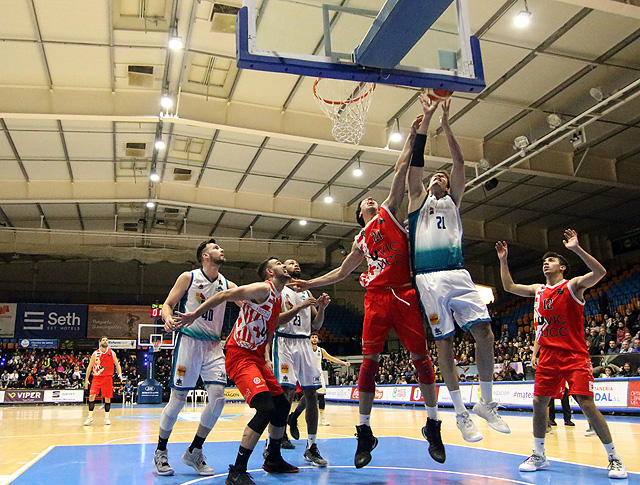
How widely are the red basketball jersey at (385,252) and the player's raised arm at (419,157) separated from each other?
274 mm

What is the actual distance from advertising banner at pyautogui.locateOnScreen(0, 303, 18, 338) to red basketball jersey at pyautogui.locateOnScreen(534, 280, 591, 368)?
3051 centimetres

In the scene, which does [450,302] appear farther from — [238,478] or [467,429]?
[238,478]

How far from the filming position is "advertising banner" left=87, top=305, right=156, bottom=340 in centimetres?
3155

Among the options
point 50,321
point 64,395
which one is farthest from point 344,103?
point 50,321

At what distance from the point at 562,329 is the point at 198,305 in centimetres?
404

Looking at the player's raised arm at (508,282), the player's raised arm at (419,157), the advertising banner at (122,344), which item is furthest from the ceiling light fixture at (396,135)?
the advertising banner at (122,344)

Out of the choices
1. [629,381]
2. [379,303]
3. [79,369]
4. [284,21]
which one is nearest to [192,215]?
[79,369]

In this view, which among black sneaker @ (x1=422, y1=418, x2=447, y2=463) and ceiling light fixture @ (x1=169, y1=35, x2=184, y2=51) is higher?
ceiling light fixture @ (x1=169, y1=35, x2=184, y2=51)

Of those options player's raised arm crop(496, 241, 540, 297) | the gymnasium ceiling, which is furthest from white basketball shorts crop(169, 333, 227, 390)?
the gymnasium ceiling

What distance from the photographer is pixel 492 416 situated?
4.93 m

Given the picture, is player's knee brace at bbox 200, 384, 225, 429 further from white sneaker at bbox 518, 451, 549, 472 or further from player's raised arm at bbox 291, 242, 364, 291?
white sneaker at bbox 518, 451, 549, 472

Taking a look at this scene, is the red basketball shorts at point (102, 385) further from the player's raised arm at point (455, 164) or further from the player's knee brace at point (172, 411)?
the player's raised arm at point (455, 164)

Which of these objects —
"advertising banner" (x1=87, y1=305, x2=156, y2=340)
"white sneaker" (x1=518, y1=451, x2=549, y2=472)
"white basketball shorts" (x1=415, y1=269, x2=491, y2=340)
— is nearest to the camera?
"white basketball shorts" (x1=415, y1=269, x2=491, y2=340)

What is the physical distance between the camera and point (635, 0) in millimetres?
11133
